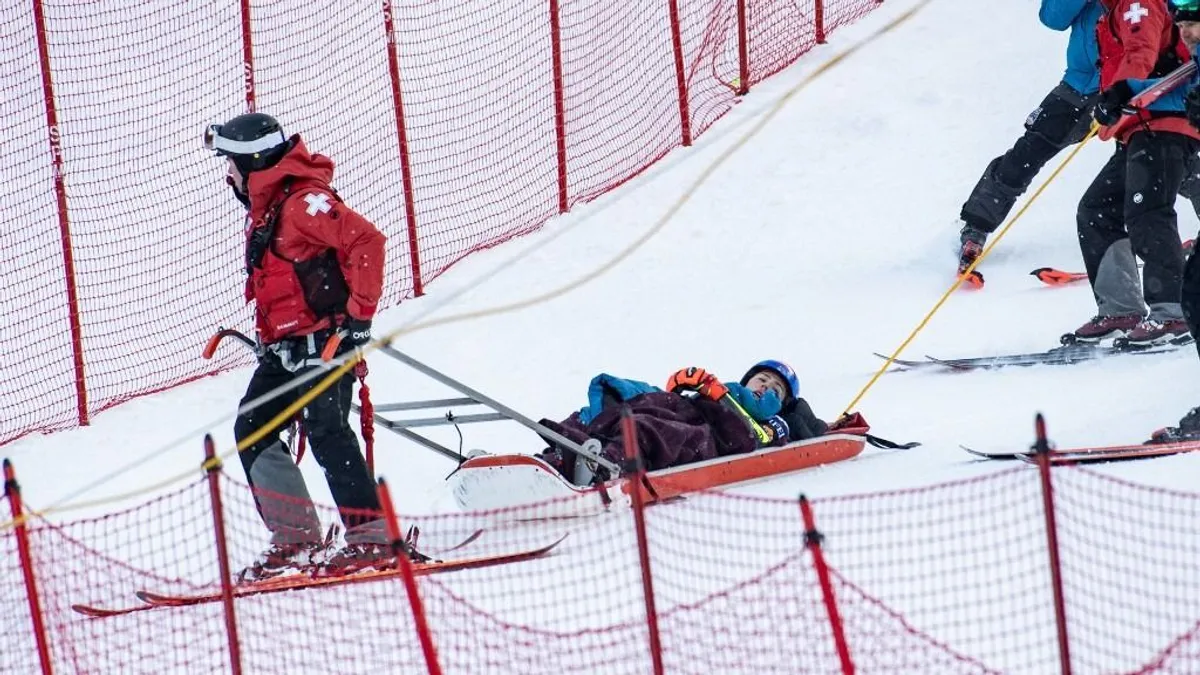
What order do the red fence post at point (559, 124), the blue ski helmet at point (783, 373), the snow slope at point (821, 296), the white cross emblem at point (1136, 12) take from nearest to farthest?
the white cross emblem at point (1136, 12)
the blue ski helmet at point (783, 373)
the snow slope at point (821, 296)
the red fence post at point (559, 124)

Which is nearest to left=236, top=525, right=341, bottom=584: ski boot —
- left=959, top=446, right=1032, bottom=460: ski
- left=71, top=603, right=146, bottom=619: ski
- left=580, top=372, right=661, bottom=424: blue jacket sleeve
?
left=71, top=603, right=146, bottom=619: ski

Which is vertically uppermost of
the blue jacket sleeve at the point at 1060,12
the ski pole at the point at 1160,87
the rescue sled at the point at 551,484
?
the blue jacket sleeve at the point at 1060,12

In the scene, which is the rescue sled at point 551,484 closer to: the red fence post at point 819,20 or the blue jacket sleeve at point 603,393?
the blue jacket sleeve at point 603,393

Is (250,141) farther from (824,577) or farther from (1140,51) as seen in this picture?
(1140,51)

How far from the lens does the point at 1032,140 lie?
34.2 ft

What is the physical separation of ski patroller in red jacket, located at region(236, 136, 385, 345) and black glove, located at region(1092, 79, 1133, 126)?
3.63 meters

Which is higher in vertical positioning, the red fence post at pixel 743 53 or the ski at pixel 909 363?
the red fence post at pixel 743 53

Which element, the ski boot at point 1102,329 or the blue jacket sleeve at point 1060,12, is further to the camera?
the blue jacket sleeve at point 1060,12

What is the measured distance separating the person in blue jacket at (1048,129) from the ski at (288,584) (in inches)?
180

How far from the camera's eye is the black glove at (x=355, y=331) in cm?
715

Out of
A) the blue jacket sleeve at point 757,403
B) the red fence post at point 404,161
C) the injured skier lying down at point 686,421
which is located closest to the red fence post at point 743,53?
the red fence post at point 404,161

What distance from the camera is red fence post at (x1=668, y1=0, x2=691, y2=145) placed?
12672 millimetres

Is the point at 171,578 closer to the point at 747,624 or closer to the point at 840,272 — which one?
the point at 747,624

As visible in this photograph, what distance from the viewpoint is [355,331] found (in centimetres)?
716
